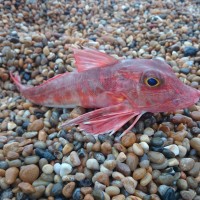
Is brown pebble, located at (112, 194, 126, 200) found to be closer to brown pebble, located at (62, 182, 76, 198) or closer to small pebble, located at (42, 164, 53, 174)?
brown pebble, located at (62, 182, 76, 198)

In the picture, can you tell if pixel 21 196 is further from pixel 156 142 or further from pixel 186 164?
pixel 186 164

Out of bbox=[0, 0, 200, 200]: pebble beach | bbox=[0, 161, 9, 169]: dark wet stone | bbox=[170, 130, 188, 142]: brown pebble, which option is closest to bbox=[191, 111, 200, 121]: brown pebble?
bbox=[0, 0, 200, 200]: pebble beach

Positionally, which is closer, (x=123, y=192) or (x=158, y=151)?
(x=123, y=192)

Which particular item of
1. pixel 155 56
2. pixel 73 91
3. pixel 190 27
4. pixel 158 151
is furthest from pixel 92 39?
pixel 158 151

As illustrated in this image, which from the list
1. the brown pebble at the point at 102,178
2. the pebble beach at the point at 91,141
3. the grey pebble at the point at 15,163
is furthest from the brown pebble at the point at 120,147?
the grey pebble at the point at 15,163

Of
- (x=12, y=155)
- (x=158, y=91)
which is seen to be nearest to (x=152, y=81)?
(x=158, y=91)

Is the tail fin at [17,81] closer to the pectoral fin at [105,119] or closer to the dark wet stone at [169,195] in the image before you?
the pectoral fin at [105,119]

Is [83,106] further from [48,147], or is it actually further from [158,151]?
[158,151]
